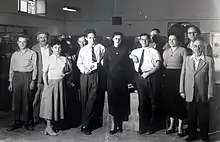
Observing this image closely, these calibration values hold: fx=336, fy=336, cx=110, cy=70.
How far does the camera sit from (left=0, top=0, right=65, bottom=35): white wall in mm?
2467

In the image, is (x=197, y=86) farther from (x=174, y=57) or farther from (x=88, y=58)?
(x=88, y=58)

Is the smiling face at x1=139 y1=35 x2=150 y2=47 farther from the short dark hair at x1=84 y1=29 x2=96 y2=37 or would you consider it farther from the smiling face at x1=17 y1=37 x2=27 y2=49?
the smiling face at x1=17 y1=37 x2=27 y2=49

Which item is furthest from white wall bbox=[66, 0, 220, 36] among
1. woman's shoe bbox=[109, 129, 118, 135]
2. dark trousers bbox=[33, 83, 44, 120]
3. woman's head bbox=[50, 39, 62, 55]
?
woman's shoe bbox=[109, 129, 118, 135]

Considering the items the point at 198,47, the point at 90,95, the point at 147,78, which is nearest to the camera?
the point at 198,47

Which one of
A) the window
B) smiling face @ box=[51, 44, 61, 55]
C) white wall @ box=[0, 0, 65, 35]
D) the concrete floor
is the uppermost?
the window

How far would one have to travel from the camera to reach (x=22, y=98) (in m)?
2.64

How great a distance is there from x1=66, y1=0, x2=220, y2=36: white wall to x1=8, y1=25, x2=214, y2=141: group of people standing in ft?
0.19

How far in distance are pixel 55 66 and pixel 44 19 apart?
14.0 inches

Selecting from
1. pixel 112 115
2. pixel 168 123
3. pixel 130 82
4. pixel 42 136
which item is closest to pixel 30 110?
pixel 42 136


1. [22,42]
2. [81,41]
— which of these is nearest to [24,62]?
[22,42]

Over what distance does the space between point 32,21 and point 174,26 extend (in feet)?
3.40

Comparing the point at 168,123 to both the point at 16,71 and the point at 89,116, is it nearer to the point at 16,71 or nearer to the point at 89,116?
the point at 89,116

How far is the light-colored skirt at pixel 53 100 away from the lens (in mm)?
2510

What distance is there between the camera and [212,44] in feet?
7.41
